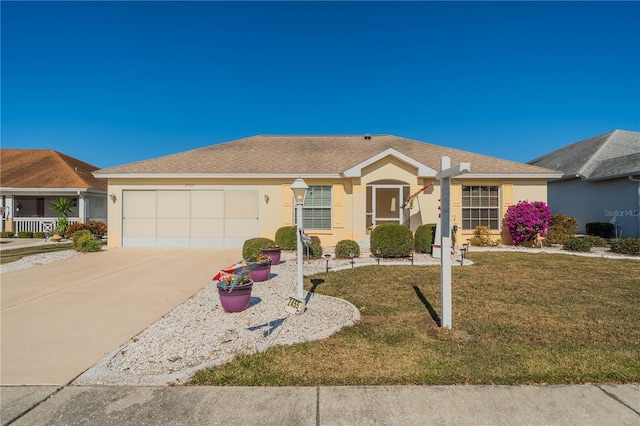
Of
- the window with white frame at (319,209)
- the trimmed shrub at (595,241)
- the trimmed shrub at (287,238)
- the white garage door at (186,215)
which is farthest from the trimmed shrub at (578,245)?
the white garage door at (186,215)

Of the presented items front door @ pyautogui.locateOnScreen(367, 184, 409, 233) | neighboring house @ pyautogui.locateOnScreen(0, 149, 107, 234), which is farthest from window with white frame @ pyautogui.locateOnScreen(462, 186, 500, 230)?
neighboring house @ pyautogui.locateOnScreen(0, 149, 107, 234)

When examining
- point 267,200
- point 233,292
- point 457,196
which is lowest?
point 233,292

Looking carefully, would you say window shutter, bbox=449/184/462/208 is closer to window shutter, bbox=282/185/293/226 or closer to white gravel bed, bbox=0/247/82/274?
window shutter, bbox=282/185/293/226

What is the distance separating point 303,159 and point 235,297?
10.1 m

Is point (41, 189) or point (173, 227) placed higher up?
point (41, 189)

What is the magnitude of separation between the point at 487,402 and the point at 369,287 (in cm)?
402

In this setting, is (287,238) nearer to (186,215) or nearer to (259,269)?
(259,269)

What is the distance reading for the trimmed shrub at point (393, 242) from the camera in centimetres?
1032

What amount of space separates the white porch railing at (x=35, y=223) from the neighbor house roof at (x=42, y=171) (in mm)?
1887

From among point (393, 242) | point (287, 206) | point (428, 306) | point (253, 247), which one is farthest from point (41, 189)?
point (428, 306)

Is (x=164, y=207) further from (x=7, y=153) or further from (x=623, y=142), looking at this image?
(x=623, y=142)

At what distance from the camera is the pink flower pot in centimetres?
528

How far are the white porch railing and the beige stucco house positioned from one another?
330 inches

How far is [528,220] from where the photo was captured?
12391 millimetres
